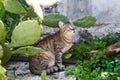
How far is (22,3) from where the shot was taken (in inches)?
153

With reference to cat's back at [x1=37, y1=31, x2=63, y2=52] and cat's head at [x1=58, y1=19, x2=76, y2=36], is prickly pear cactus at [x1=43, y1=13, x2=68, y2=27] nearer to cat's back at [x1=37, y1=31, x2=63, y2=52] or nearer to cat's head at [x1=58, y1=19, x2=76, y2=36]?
cat's head at [x1=58, y1=19, x2=76, y2=36]

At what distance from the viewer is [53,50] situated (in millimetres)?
3863

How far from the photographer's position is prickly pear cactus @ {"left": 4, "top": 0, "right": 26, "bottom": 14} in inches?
136

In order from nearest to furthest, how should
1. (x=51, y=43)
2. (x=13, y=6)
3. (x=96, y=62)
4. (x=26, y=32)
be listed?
1. (x=26, y=32)
2. (x=13, y=6)
3. (x=96, y=62)
4. (x=51, y=43)

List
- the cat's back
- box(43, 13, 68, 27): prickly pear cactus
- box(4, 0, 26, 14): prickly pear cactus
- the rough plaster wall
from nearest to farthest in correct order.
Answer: box(4, 0, 26, 14): prickly pear cactus, box(43, 13, 68, 27): prickly pear cactus, the cat's back, the rough plaster wall

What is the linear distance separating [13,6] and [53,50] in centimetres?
61

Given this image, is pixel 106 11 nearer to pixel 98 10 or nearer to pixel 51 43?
pixel 98 10

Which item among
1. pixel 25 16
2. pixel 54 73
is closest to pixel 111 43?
pixel 54 73

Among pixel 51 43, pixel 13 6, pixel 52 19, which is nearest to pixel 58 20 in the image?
pixel 52 19

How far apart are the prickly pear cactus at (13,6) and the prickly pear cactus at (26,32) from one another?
9.2 inches

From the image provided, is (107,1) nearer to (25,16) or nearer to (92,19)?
(92,19)

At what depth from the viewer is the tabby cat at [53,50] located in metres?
3.77

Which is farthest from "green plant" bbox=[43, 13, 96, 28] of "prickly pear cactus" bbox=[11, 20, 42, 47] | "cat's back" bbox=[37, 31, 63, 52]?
"prickly pear cactus" bbox=[11, 20, 42, 47]

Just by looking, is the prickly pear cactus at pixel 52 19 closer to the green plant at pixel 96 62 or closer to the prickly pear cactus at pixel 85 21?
the prickly pear cactus at pixel 85 21
